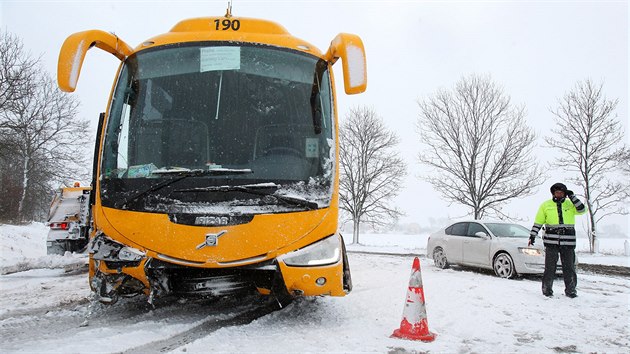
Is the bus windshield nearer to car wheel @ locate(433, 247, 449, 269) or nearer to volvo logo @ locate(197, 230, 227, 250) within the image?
volvo logo @ locate(197, 230, 227, 250)

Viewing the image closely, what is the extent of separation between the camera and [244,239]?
3666 mm

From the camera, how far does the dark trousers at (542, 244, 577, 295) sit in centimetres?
643

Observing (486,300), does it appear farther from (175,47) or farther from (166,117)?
(175,47)

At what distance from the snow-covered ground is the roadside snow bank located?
2.98 metres

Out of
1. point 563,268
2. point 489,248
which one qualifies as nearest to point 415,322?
point 563,268

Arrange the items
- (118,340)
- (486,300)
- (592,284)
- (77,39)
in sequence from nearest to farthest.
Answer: (118,340)
(77,39)
(486,300)
(592,284)

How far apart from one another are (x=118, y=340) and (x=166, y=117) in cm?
226

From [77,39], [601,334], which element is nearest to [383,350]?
[601,334]

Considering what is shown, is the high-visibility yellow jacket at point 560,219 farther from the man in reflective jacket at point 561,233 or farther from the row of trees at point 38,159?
the row of trees at point 38,159

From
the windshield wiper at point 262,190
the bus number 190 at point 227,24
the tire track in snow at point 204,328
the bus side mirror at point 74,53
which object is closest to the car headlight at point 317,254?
A: the windshield wiper at point 262,190

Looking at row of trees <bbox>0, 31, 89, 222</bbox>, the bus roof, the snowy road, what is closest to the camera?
the snowy road

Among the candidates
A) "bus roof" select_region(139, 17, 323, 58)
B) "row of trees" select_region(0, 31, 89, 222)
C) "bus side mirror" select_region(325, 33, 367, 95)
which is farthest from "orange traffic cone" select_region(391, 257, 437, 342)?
"row of trees" select_region(0, 31, 89, 222)

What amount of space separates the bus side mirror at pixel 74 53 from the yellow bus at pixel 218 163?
0.01 m

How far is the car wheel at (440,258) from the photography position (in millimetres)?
11492
